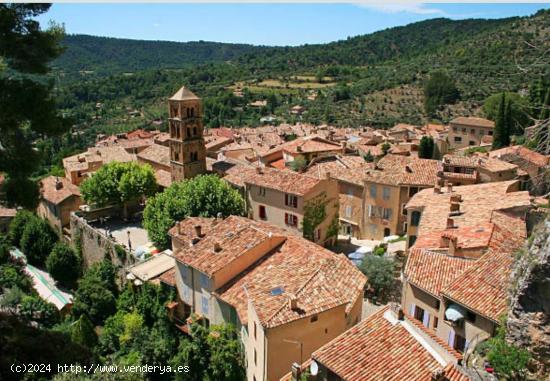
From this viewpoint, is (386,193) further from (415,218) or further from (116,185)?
(116,185)

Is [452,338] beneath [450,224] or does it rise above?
beneath

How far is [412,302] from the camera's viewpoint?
2006 centimetres

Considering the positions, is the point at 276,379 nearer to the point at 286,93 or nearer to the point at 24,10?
the point at 24,10

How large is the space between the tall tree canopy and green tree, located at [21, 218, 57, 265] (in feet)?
115

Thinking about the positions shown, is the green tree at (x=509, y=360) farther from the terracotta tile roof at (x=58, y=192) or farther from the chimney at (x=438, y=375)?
the terracotta tile roof at (x=58, y=192)

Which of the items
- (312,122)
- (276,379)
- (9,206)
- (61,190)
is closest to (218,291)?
(276,379)

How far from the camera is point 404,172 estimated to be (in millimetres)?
39125

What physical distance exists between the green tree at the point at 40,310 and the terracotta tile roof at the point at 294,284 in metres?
17.8

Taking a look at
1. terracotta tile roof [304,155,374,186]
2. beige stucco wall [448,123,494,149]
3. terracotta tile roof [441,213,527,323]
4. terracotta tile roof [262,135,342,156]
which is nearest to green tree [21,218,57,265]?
terracotta tile roof [262,135,342,156]

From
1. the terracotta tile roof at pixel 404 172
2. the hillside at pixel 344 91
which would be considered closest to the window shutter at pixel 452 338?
the terracotta tile roof at pixel 404 172

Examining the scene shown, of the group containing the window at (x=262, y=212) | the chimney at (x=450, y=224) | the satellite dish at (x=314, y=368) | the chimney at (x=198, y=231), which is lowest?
the window at (x=262, y=212)

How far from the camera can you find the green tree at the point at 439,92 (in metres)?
102

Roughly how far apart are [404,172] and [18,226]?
39139 millimetres

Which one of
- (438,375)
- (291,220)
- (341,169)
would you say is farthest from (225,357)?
(341,169)
